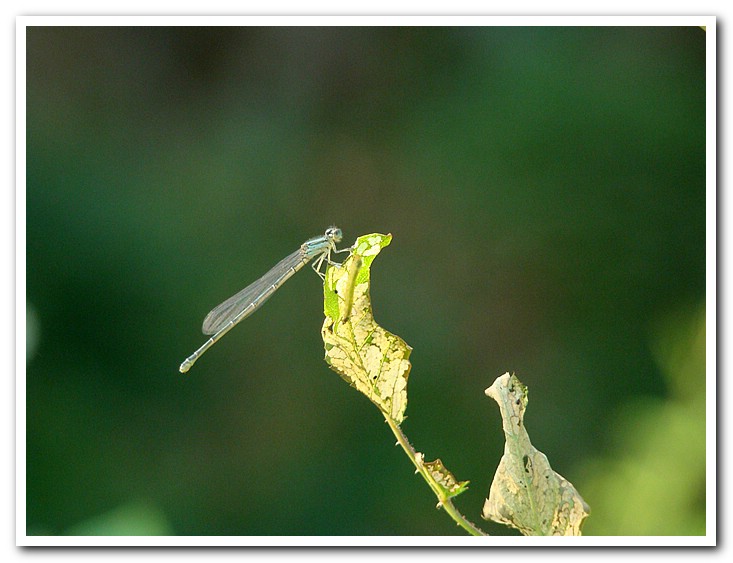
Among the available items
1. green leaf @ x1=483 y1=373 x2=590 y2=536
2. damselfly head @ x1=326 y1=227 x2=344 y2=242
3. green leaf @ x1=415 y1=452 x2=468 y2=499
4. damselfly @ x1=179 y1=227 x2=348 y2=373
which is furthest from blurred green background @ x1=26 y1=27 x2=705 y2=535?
green leaf @ x1=415 y1=452 x2=468 y2=499

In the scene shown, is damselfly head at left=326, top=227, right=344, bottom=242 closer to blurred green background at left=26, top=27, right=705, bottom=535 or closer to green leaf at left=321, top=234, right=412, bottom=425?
blurred green background at left=26, top=27, right=705, bottom=535

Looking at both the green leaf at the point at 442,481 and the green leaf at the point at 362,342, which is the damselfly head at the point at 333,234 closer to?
the green leaf at the point at 362,342

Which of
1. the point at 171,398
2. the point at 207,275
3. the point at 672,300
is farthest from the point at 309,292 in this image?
the point at 672,300

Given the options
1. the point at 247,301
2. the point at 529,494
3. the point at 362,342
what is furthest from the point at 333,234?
the point at 529,494

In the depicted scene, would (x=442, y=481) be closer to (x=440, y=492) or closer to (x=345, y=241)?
(x=440, y=492)

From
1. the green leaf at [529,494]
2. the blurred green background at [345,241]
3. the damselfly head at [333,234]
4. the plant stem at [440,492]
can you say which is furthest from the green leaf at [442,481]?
the blurred green background at [345,241]

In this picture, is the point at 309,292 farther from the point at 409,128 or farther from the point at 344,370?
the point at 344,370
